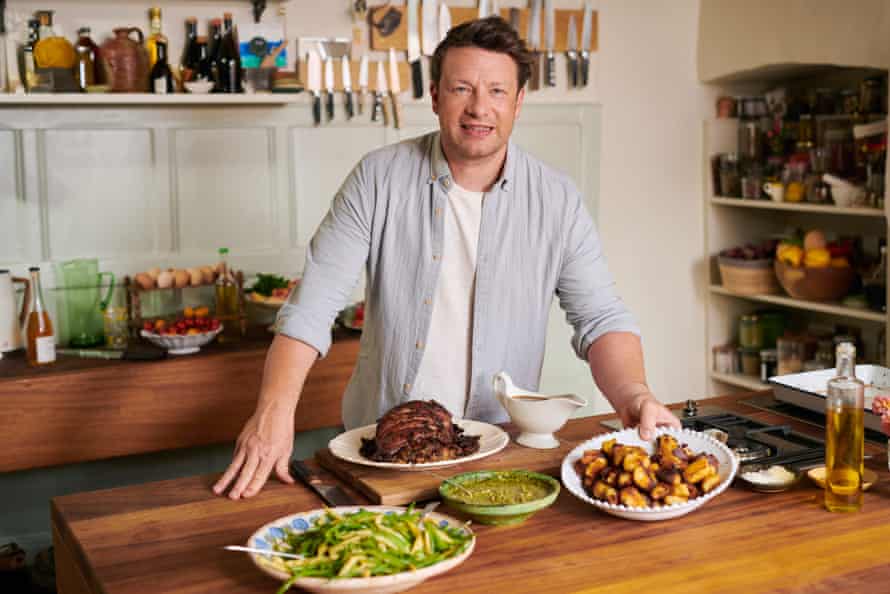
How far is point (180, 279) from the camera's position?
3.92 meters

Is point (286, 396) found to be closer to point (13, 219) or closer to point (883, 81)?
point (13, 219)

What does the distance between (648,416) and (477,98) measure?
2.64 feet

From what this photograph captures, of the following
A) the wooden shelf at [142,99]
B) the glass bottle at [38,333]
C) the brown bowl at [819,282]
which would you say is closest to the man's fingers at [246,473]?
the glass bottle at [38,333]

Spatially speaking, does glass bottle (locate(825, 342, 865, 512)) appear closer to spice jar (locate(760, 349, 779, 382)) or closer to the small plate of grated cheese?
the small plate of grated cheese

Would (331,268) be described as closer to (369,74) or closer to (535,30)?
(369,74)

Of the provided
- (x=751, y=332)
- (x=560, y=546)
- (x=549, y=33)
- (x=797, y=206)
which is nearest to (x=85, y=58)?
(x=549, y=33)

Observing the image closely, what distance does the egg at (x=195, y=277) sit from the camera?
395cm

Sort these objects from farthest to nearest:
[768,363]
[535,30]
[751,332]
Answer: [751,332] → [768,363] → [535,30]

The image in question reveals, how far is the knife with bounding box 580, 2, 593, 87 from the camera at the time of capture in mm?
4609

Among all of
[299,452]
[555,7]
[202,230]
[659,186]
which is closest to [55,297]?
[202,230]

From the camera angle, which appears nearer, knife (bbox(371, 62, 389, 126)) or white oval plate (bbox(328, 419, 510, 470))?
white oval plate (bbox(328, 419, 510, 470))

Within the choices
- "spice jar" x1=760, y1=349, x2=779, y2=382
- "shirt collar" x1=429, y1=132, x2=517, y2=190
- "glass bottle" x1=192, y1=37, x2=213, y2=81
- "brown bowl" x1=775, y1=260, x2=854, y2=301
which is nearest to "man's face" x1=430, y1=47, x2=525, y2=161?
"shirt collar" x1=429, y1=132, x2=517, y2=190

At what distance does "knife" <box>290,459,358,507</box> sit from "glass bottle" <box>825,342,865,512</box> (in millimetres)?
844

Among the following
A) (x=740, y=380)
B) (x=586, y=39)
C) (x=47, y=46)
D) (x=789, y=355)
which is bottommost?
(x=740, y=380)
